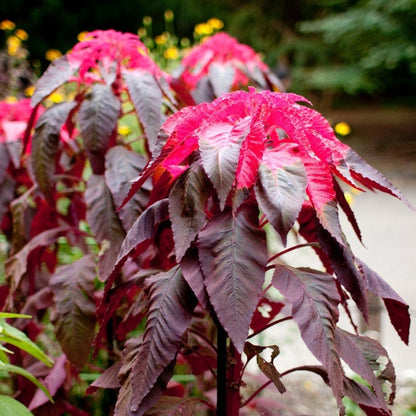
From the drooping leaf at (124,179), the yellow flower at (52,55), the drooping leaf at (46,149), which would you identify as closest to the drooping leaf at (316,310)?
the drooping leaf at (124,179)

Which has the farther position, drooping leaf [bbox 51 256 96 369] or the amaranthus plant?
drooping leaf [bbox 51 256 96 369]

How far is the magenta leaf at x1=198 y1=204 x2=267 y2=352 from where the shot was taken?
→ 2.39 feet

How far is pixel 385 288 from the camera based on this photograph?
3.05 ft

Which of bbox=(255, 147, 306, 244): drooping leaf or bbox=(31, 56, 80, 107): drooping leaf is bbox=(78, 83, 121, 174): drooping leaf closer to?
bbox=(31, 56, 80, 107): drooping leaf

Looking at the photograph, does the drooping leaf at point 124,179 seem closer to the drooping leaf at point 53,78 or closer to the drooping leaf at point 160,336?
the drooping leaf at point 53,78

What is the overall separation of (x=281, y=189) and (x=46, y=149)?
0.65m

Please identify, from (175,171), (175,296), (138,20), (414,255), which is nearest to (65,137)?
(175,171)

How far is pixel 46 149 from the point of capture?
125 centimetres

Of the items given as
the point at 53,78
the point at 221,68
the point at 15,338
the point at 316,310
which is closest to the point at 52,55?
the point at 221,68

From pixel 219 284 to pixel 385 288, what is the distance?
32cm

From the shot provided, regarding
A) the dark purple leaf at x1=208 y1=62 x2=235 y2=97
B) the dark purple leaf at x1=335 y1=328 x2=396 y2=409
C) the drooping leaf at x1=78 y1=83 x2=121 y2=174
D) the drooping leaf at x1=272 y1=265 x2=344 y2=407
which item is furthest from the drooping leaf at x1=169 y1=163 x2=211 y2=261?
the dark purple leaf at x1=208 y1=62 x2=235 y2=97

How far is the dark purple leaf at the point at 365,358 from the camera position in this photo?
0.83 metres

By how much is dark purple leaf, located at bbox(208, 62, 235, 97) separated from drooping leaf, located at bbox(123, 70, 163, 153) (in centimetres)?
55

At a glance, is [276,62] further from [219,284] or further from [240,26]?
[219,284]
